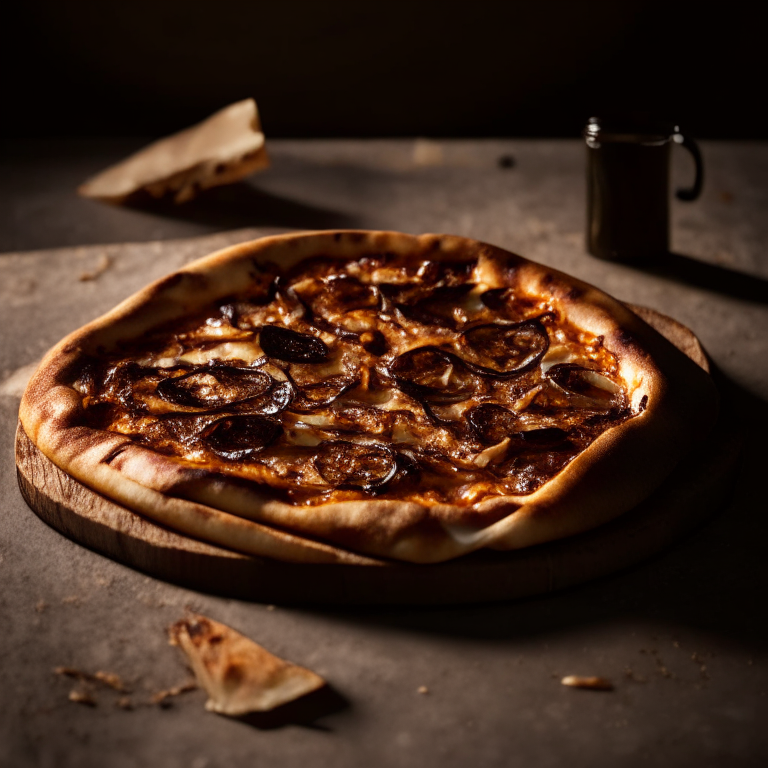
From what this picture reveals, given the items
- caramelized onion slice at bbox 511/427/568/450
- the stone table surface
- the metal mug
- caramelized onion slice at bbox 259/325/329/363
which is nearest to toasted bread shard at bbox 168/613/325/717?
the stone table surface

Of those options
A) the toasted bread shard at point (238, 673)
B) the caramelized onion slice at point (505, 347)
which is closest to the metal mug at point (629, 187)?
the caramelized onion slice at point (505, 347)

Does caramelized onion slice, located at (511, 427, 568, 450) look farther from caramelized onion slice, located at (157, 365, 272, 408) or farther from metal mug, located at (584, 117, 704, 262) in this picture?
metal mug, located at (584, 117, 704, 262)

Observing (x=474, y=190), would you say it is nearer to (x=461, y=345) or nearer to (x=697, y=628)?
(x=461, y=345)

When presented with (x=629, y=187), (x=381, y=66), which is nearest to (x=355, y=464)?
(x=629, y=187)

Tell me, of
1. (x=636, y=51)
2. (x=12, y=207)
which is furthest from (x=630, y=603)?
(x=636, y=51)

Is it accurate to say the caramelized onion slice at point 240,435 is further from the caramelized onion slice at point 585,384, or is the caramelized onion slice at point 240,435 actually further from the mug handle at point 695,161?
the mug handle at point 695,161

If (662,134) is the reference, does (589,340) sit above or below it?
below

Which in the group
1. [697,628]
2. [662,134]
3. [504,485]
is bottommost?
[697,628]
